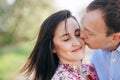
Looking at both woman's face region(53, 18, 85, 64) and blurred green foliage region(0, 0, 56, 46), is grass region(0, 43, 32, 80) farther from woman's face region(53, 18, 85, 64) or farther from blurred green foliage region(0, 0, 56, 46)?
woman's face region(53, 18, 85, 64)

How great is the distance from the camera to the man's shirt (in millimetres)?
3113

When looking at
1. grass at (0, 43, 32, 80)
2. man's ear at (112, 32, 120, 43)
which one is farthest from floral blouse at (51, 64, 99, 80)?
grass at (0, 43, 32, 80)

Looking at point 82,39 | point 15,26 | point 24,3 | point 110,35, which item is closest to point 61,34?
point 82,39

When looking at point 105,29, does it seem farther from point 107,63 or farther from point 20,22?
point 20,22

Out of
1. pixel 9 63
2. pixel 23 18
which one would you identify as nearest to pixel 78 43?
pixel 9 63

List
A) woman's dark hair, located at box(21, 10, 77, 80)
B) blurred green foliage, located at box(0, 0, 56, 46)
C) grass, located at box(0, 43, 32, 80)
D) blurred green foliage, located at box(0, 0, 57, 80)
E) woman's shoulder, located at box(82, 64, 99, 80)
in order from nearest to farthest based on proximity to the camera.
Result: woman's dark hair, located at box(21, 10, 77, 80) < woman's shoulder, located at box(82, 64, 99, 80) < grass, located at box(0, 43, 32, 80) < blurred green foliage, located at box(0, 0, 57, 80) < blurred green foliage, located at box(0, 0, 56, 46)

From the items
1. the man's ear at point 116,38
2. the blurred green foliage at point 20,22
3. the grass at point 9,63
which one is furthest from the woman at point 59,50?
the blurred green foliage at point 20,22

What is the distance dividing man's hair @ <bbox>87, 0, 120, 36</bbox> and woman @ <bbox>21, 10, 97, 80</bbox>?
0.21 meters

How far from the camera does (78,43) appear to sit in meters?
3.03

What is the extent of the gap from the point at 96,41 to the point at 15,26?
1703 centimetres

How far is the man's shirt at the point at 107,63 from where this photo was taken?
311 centimetres

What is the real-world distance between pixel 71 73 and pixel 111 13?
20.4 inches

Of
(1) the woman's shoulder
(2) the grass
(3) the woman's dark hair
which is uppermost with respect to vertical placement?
(3) the woman's dark hair

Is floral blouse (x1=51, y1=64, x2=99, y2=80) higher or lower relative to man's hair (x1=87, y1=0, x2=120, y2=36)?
lower
